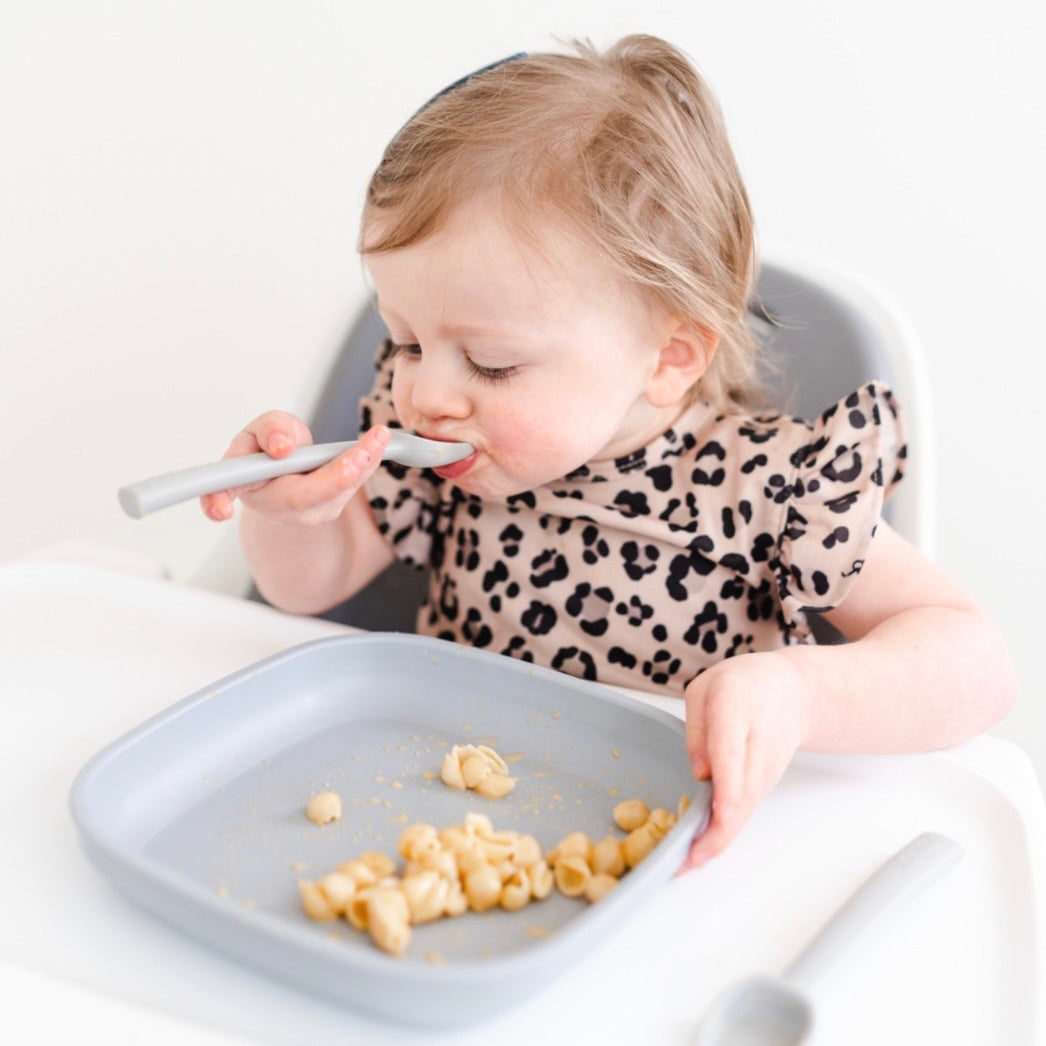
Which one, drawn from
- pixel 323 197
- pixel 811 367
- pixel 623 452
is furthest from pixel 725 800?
pixel 323 197

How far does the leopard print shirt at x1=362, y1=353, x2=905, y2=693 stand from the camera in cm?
78

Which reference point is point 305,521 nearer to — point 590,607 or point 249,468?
point 249,468

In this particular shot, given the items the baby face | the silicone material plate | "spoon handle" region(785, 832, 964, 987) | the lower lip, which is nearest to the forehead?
the baby face

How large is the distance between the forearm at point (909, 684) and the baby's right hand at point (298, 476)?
0.25 m

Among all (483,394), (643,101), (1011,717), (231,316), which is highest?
(643,101)

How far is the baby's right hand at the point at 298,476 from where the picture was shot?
0.67 m

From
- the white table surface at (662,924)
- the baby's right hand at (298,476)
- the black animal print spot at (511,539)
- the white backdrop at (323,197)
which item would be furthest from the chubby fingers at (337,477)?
the white backdrop at (323,197)

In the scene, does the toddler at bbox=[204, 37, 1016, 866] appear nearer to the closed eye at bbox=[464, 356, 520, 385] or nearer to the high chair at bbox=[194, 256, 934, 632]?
the closed eye at bbox=[464, 356, 520, 385]

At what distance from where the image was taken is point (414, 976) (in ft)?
1.45

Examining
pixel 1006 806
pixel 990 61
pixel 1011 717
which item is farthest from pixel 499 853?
pixel 1011 717

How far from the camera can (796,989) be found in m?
0.49

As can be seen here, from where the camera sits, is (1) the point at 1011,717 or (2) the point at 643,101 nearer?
(2) the point at 643,101

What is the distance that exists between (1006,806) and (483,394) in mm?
368

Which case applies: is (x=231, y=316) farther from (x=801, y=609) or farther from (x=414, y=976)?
(x=414, y=976)
